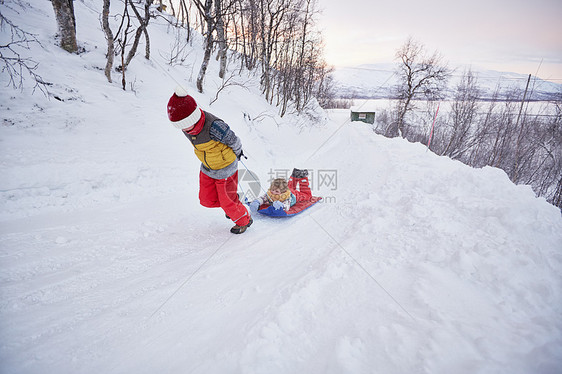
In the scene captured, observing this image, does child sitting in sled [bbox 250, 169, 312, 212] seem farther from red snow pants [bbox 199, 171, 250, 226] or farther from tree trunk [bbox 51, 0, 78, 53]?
tree trunk [bbox 51, 0, 78, 53]

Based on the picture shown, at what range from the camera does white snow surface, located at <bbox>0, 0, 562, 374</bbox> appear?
1310 millimetres

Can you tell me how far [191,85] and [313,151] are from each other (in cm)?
498

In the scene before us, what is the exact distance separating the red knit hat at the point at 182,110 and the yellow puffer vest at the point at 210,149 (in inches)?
7.3

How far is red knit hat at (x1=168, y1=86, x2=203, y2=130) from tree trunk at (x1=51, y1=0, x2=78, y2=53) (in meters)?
4.36

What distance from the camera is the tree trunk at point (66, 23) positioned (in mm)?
4143

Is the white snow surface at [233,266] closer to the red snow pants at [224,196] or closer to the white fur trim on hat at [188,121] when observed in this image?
the red snow pants at [224,196]

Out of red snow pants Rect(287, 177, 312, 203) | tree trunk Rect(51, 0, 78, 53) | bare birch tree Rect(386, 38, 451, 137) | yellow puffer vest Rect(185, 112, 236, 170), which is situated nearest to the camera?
yellow puffer vest Rect(185, 112, 236, 170)

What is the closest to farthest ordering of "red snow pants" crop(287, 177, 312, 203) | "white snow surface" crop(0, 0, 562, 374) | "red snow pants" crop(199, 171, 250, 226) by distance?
"white snow surface" crop(0, 0, 562, 374)
"red snow pants" crop(199, 171, 250, 226)
"red snow pants" crop(287, 177, 312, 203)

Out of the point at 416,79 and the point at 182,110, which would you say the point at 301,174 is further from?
the point at 416,79

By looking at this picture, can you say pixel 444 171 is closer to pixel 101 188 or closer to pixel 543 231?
pixel 543 231

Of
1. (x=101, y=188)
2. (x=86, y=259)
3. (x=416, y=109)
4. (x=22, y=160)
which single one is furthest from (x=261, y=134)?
(x=416, y=109)

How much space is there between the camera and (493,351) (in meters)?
1.26

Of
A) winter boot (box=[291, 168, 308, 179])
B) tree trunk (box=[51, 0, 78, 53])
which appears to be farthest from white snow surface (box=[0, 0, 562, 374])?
winter boot (box=[291, 168, 308, 179])

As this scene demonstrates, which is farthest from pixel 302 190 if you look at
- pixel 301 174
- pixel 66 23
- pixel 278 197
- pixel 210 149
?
pixel 66 23
